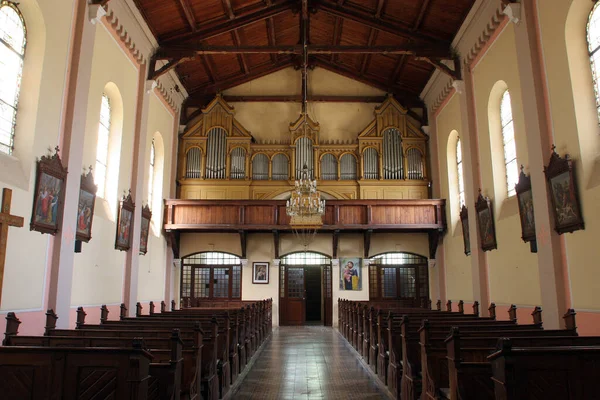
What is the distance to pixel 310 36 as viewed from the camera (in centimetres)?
1930

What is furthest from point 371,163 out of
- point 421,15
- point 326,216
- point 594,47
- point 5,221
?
point 5,221

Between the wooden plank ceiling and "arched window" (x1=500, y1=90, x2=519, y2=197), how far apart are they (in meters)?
2.94

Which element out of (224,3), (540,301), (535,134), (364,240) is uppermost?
(224,3)

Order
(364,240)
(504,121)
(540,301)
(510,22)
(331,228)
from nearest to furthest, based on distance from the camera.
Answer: (540,301) < (510,22) < (504,121) < (331,228) < (364,240)

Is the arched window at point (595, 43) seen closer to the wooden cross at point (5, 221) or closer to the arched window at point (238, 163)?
the wooden cross at point (5, 221)

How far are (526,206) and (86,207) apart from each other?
32.7 feet

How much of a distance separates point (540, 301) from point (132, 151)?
37.2ft

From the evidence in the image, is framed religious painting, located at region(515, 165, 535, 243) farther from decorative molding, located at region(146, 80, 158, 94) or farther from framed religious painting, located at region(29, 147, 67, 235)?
decorative molding, located at region(146, 80, 158, 94)

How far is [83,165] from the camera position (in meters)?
11.0

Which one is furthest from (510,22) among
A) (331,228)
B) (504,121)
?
(331,228)

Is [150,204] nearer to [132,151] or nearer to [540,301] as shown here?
[132,151]

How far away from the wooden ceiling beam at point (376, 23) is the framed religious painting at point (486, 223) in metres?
5.62

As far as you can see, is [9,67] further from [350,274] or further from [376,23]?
[350,274]

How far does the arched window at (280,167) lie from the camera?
63.9ft
